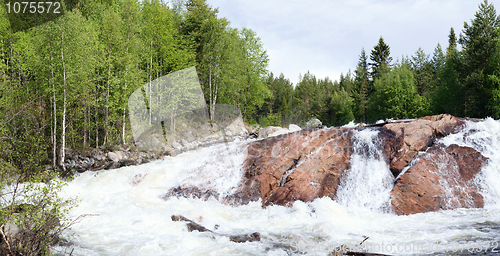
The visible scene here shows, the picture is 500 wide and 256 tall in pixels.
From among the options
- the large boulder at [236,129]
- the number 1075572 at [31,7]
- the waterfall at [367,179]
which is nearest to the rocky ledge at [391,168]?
the waterfall at [367,179]

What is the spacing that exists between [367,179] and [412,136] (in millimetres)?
2708

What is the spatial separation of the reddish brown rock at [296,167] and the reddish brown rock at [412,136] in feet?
5.71

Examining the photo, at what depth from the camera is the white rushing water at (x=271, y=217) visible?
277 inches

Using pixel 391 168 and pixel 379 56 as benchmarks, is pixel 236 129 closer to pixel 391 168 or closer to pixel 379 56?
pixel 391 168

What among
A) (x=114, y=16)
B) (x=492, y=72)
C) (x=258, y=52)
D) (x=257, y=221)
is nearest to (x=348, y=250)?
(x=257, y=221)

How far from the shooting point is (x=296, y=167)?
11.9 m

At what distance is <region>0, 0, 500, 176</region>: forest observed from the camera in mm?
17844

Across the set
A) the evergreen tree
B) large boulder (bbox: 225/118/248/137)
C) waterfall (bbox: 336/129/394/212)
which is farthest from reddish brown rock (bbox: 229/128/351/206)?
the evergreen tree

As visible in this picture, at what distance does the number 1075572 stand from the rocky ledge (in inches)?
743

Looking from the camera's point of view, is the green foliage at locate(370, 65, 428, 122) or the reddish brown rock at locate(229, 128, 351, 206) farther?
the green foliage at locate(370, 65, 428, 122)

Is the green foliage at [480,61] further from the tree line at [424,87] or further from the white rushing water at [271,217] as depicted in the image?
the white rushing water at [271,217]

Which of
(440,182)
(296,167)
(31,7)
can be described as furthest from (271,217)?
(31,7)

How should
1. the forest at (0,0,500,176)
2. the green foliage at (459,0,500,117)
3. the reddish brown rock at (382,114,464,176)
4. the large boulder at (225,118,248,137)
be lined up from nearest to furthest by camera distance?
the reddish brown rock at (382,114,464,176), the forest at (0,0,500,176), the green foliage at (459,0,500,117), the large boulder at (225,118,248,137)

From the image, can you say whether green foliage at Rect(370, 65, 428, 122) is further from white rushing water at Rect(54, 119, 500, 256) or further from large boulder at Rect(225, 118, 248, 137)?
white rushing water at Rect(54, 119, 500, 256)
